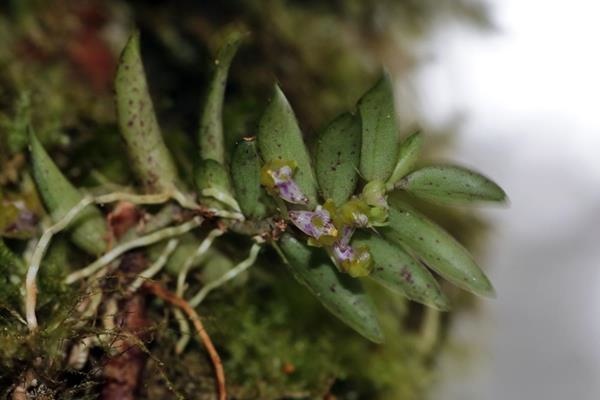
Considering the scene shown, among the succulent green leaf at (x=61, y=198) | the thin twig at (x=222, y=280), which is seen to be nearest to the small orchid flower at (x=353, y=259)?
the thin twig at (x=222, y=280)

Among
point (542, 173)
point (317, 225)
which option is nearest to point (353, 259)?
point (317, 225)

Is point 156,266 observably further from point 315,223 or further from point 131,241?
point 315,223

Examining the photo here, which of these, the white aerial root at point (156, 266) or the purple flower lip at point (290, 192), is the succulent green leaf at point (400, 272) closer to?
the purple flower lip at point (290, 192)

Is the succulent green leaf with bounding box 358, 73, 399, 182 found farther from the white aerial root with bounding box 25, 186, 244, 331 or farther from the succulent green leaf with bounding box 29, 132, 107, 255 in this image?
the succulent green leaf with bounding box 29, 132, 107, 255

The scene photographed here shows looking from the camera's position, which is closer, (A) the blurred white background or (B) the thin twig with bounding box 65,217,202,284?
(B) the thin twig with bounding box 65,217,202,284

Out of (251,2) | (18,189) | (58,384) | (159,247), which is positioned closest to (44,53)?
(251,2)

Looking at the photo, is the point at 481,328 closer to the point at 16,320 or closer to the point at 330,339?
the point at 330,339

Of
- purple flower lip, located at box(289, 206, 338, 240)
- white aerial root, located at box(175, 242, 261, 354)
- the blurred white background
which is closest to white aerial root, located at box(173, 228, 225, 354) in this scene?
white aerial root, located at box(175, 242, 261, 354)
